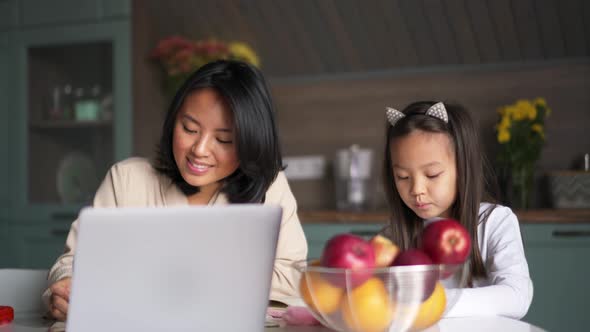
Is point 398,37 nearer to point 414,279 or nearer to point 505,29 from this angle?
point 505,29

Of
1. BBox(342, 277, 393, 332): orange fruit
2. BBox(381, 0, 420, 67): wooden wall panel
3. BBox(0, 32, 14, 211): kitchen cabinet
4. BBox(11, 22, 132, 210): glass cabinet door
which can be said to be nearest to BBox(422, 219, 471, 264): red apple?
BBox(342, 277, 393, 332): orange fruit

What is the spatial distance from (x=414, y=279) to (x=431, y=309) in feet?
0.22

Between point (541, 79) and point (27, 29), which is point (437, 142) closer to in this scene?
point (541, 79)

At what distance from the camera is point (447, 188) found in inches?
50.7

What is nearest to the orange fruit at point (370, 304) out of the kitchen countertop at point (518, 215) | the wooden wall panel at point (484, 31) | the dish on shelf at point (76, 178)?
the kitchen countertop at point (518, 215)

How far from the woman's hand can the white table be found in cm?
2

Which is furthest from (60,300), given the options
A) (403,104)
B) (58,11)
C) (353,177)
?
(58,11)

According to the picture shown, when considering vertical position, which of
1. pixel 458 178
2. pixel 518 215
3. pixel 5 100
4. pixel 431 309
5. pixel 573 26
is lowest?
pixel 518 215

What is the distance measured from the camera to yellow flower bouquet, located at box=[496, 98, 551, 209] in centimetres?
258

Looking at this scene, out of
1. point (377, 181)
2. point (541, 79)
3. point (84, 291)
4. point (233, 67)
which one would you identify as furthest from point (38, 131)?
point (84, 291)

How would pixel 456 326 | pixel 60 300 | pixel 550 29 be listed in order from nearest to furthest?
pixel 456 326, pixel 60 300, pixel 550 29

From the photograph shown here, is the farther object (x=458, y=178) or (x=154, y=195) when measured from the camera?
(x=154, y=195)

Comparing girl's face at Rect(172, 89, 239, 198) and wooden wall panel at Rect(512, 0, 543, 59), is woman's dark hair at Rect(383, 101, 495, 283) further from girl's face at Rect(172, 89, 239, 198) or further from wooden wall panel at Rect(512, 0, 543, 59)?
wooden wall panel at Rect(512, 0, 543, 59)

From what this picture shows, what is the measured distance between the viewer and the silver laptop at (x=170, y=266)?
2.09 feet
